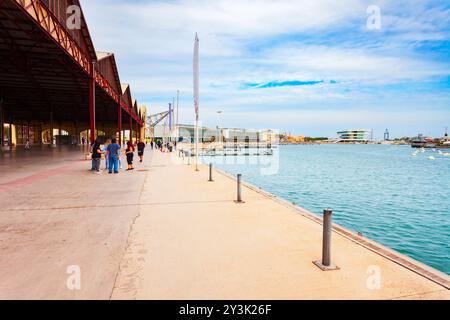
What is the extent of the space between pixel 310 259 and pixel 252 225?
202cm

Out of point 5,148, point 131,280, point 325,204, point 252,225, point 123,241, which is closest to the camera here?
point 131,280

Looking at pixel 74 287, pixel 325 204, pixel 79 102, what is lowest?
pixel 325 204

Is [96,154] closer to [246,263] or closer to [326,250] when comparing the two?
[246,263]

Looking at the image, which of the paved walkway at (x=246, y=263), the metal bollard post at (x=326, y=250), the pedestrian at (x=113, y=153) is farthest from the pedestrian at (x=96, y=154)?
the metal bollard post at (x=326, y=250)

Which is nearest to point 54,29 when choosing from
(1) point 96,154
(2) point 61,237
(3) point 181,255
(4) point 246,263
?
(1) point 96,154

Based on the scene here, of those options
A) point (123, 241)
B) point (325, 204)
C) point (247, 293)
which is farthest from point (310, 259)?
point (325, 204)

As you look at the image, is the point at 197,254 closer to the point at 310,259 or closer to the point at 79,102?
the point at 310,259

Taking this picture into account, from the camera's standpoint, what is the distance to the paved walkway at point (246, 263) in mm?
3637

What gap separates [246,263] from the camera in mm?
4484

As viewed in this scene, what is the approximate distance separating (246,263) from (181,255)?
1104mm

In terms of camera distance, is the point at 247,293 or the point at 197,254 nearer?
the point at 247,293

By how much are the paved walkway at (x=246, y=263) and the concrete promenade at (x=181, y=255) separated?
0.01m

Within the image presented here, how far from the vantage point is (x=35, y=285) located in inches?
149

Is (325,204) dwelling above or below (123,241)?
below
